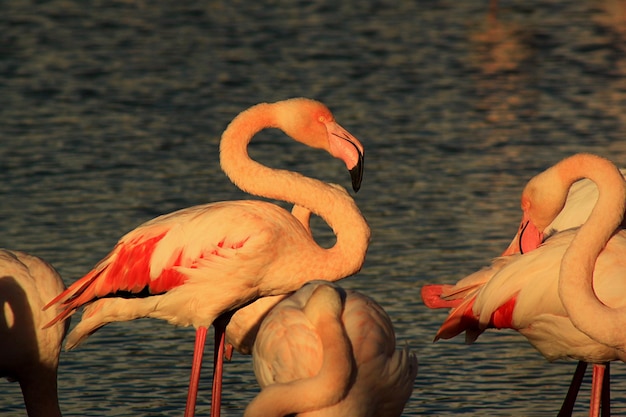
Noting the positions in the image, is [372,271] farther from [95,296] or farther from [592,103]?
[592,103]

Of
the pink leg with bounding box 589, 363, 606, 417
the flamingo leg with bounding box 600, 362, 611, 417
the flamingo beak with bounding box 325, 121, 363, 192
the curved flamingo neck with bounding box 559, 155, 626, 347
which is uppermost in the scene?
the flamingo beak with bounding box 325, 121, 363, 192

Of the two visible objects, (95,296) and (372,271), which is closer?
(95,296)

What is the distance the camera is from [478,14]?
17.7 m

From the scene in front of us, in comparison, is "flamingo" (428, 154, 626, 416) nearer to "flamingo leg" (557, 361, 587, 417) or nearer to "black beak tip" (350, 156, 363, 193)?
"flamingo leg" (557, 361, 587, 417)

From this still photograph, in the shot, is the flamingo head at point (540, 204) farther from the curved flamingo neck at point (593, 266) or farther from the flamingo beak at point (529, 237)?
the curved flamingo neck at point (593, 266)

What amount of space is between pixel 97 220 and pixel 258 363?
3.61 metres

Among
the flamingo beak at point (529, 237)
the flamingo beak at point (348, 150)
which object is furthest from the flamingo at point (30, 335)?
the flamingo beak at point (529, 237)

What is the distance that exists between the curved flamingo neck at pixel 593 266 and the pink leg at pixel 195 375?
161 cm

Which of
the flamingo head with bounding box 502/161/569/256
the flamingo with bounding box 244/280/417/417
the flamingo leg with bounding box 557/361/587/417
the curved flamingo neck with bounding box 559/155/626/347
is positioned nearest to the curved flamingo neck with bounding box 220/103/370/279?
the flamingo with bounding box 244/280/417/417

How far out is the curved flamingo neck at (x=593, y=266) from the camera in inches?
223

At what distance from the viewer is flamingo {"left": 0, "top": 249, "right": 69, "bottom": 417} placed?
6.40 metres

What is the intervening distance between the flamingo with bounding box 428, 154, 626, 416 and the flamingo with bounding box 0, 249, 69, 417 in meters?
1.80

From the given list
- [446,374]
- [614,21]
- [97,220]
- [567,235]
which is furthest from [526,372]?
[614,21]

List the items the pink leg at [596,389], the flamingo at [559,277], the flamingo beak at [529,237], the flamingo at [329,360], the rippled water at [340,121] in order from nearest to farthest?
the flamingo at [329,360] → the flamingo at [559,277] → the pink leg at [596,389] → the flamingo beak at [529,237] → the rippled water at [340,121]
